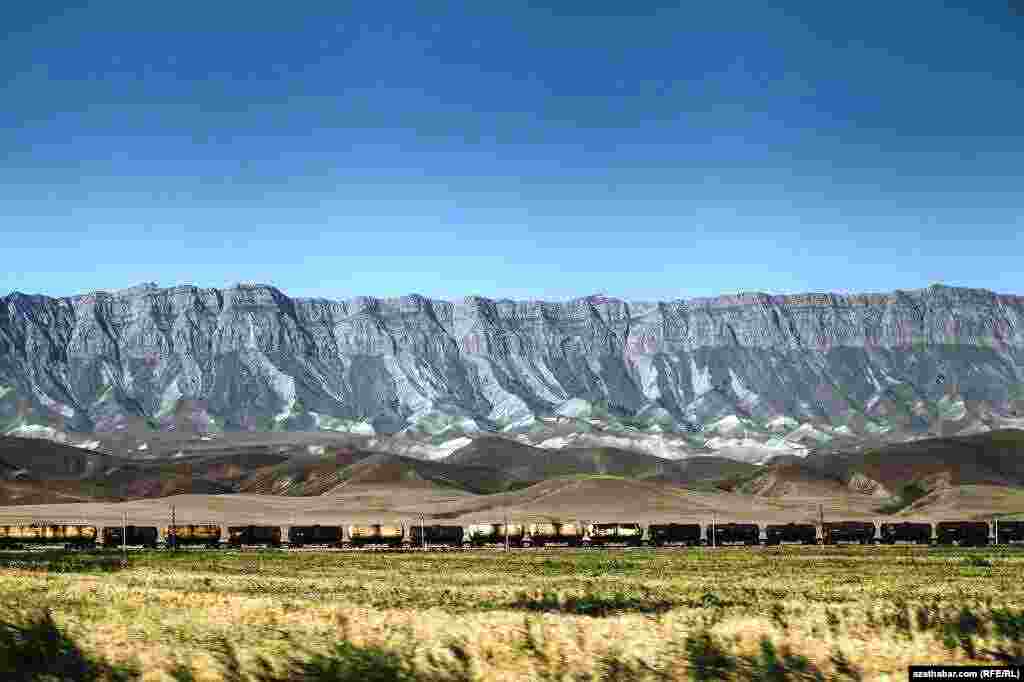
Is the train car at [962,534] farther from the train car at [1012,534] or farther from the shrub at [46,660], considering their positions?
the shrub at [46,660]

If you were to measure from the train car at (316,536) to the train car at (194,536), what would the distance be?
6.69m

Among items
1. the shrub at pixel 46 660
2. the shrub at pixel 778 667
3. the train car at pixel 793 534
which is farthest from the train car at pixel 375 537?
the shrub at pixel 46 660

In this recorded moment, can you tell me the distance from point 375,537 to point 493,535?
10.9 metres

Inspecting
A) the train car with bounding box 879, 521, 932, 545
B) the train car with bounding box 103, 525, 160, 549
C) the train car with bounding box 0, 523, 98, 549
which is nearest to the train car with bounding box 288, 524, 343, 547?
the train car with bounding box 103, 525, 160, 549

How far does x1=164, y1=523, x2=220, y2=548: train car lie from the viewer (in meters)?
115

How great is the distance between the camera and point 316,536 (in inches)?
4631

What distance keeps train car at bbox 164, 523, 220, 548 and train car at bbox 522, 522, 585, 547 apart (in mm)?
27285

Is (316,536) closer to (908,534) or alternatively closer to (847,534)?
(847,534)

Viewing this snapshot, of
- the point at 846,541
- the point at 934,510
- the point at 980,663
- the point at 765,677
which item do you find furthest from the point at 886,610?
the point at 934,510

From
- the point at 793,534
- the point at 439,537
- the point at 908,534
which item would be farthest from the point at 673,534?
the point at 908,534

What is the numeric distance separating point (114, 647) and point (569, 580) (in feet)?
135

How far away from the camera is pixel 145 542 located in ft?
369

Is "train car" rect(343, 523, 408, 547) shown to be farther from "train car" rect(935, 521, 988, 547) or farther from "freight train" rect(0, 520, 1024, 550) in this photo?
"train car" rect(935, 521, 988, 547)

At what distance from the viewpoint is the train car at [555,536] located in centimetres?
11431
